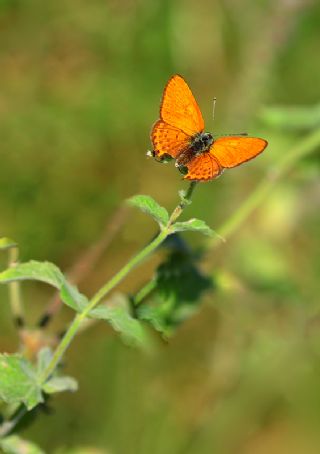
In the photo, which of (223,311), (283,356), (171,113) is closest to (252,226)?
(223,311)

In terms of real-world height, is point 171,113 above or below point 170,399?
below

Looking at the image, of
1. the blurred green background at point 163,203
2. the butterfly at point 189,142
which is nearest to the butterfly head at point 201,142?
the butterfly at point 189,142

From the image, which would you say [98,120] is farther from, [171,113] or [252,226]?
[171,113]

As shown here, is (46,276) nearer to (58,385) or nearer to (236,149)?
(58,385)

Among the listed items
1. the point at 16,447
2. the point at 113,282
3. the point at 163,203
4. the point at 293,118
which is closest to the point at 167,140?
the point at 113,282

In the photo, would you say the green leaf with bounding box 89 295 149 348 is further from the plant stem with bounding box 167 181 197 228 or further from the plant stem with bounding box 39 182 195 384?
the plant stem with bounding box 167 181 197 228

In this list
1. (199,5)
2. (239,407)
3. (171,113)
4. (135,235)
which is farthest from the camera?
(199,5)
